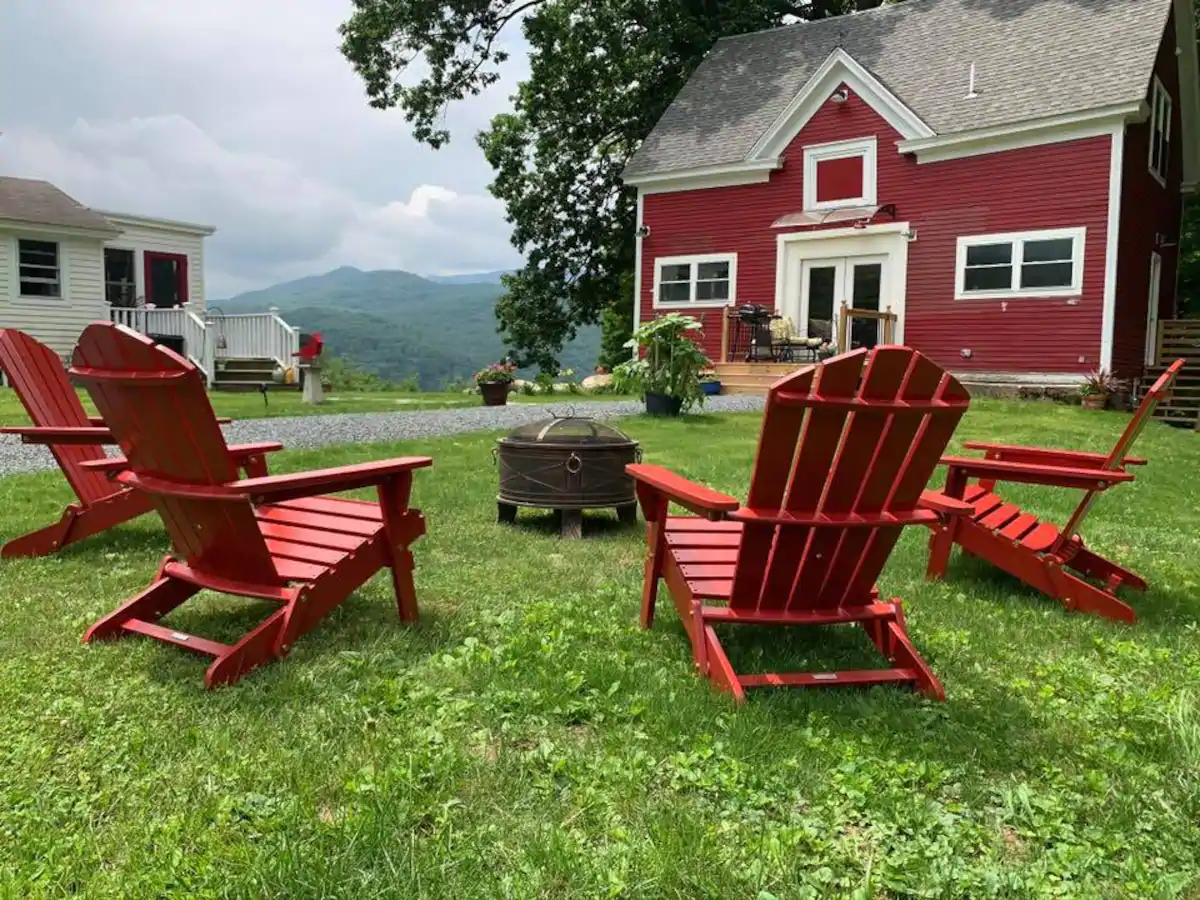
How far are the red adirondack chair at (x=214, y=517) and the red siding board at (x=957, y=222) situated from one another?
556 inches

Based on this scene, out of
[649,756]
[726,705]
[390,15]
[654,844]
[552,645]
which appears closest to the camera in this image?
[654,844]

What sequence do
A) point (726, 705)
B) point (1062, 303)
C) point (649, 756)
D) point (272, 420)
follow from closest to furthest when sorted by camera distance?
point (649, 756) < point (726, 705) < point (272, 420) < point (1062, 303)

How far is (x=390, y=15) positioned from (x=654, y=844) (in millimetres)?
22946

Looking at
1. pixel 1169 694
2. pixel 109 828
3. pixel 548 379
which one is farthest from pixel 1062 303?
pixel 109 828

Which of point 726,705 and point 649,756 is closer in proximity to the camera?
point 649,756

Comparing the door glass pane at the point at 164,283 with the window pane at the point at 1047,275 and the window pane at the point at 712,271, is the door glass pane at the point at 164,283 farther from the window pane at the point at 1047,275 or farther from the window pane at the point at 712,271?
the window pane at the point at 1047,275

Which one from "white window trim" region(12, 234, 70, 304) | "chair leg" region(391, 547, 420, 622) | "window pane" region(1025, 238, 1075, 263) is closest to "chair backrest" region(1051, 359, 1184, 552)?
"chair leg" region(391, 547, 420, 622)

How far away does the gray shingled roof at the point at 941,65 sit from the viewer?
48.8 ft

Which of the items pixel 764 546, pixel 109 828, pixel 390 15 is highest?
pixel 390 15

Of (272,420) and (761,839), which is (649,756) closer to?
(761,839)

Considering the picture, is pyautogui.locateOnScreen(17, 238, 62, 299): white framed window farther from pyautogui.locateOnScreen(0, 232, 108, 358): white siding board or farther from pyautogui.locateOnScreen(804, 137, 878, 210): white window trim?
pyautogui.locateOnScreen(804, 137, 878, 210): white window trim

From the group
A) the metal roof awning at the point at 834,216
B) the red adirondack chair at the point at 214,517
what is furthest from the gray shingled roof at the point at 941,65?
the red adirondack chair at the point at 214,517

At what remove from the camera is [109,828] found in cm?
200

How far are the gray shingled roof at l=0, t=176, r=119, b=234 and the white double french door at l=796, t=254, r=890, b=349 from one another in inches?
604
